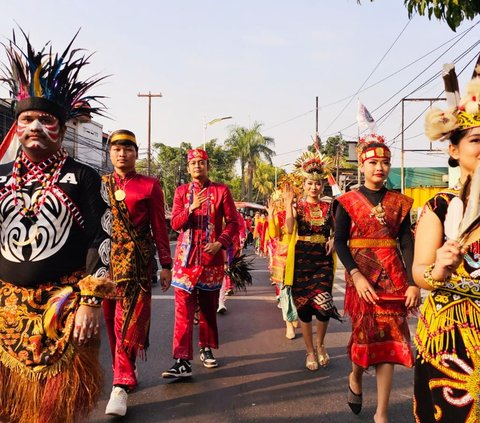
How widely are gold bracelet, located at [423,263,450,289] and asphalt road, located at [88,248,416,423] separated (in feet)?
6.62

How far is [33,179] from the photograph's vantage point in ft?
9.11

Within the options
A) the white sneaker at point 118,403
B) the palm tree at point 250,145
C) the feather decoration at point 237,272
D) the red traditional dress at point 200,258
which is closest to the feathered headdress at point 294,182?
the red traditional dress at point 200,258

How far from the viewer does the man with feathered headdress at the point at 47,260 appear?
2.56 m

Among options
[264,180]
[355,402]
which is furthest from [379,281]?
[264,180]

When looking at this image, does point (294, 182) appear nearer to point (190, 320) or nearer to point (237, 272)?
point (190, 320)

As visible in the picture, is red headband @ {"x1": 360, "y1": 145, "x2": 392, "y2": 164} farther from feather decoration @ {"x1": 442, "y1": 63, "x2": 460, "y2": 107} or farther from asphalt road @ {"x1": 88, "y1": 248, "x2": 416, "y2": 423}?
asphalt road @ {"x1": 88, "y1": 248, "x2": 416, "y2": 423}

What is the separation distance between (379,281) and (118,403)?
84.9 inches

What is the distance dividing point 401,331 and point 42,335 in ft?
8.11

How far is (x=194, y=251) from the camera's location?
5094 mm

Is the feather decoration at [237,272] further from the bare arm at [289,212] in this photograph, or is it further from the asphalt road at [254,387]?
the bare arm at [289,212]

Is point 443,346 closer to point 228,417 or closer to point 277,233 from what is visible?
point 228,417

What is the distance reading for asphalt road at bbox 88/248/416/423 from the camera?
3904 mm

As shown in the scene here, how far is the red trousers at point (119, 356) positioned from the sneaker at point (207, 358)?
3.65ft

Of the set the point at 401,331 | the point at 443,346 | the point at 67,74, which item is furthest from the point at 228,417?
the point at 67,74
